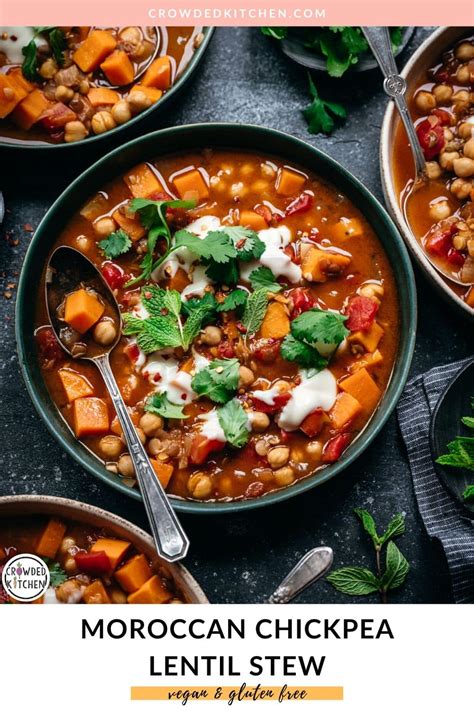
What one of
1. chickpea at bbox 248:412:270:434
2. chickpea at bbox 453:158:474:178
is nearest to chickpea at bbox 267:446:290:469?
chickpea at bbox 248:412:270:434

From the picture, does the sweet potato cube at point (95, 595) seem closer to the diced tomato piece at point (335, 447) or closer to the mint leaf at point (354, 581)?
the mint leaf at point (354, 581)

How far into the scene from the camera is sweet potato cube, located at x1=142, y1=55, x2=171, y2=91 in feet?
13.8

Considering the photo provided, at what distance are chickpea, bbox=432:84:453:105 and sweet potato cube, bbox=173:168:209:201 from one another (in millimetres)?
1242

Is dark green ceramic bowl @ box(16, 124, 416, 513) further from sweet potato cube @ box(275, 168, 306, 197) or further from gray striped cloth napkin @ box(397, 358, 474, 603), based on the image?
gray striped cloth napkin @ box(397, 358, 474, 603)

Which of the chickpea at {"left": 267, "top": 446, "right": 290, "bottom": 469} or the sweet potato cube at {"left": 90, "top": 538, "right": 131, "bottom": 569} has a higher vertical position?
the chickpea at {"left": 267, "top": 446, "right": 290, "bottom": 469}

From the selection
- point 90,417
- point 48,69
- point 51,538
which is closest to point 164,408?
point 90,417

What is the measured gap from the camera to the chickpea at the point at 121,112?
4117 mm

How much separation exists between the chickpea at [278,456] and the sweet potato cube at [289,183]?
48.1 inches

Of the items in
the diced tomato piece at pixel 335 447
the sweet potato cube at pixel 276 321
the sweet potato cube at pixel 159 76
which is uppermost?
the sweet potato cube at pixel 159 76

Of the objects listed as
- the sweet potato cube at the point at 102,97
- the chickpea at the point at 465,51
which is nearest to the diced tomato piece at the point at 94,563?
the sweet potato cube at the point at 102,97

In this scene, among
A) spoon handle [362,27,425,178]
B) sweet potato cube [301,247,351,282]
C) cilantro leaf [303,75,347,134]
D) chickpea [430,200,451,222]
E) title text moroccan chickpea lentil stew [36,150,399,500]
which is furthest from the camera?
cilantro leaf [303,75,347,134]

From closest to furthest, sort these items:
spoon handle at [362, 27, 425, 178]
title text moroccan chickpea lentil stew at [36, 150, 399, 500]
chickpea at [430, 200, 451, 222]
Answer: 1. title text moroccan chickpea lentil stew at [36, 150, 399, 500]
2. spoon handle at [362, 27, 425, 178]
3. chickpea at [430, 200, 451, 222]

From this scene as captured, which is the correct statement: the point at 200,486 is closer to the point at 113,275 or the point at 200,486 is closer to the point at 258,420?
the point at 258,420

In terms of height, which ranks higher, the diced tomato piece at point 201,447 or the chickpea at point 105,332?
the chickpea at point 105,332
